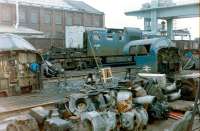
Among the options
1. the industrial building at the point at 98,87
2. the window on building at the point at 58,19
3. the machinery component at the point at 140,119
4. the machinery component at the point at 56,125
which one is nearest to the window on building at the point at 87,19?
the window on building at the point at 58,19

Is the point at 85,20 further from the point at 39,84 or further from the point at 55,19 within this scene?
the point at 39,84

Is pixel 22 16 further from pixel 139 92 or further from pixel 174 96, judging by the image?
pixel 139 92

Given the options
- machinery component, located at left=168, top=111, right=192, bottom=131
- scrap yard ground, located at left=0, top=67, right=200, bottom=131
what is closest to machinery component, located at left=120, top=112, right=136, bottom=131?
scrap yard ground, located at left=0, top=67, right=200, bottom=131

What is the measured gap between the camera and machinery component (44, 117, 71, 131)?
6.29 m

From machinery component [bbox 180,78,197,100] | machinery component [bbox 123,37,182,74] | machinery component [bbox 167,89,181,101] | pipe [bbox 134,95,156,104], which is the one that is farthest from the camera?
machinery component [bbox 123,37,182,74]

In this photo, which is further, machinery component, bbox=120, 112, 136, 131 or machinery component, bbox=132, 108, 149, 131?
machinery component, bbox=132, 108, 149, 131

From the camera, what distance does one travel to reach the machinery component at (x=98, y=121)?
669cm

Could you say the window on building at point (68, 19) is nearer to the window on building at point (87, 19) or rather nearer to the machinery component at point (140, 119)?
the window on building at point (87, 19)

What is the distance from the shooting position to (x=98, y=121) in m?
6.75

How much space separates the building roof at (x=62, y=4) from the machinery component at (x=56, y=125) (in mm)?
32539

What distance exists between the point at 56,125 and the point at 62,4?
40.0 metres

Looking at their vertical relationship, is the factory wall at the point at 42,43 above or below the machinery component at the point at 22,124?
above

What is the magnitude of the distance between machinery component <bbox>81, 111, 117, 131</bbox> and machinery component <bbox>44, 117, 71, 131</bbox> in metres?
0.42

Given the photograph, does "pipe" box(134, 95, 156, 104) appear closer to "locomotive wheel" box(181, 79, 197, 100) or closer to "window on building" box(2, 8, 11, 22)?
"locomotive wheel" box(181, 79, 197, 100)
